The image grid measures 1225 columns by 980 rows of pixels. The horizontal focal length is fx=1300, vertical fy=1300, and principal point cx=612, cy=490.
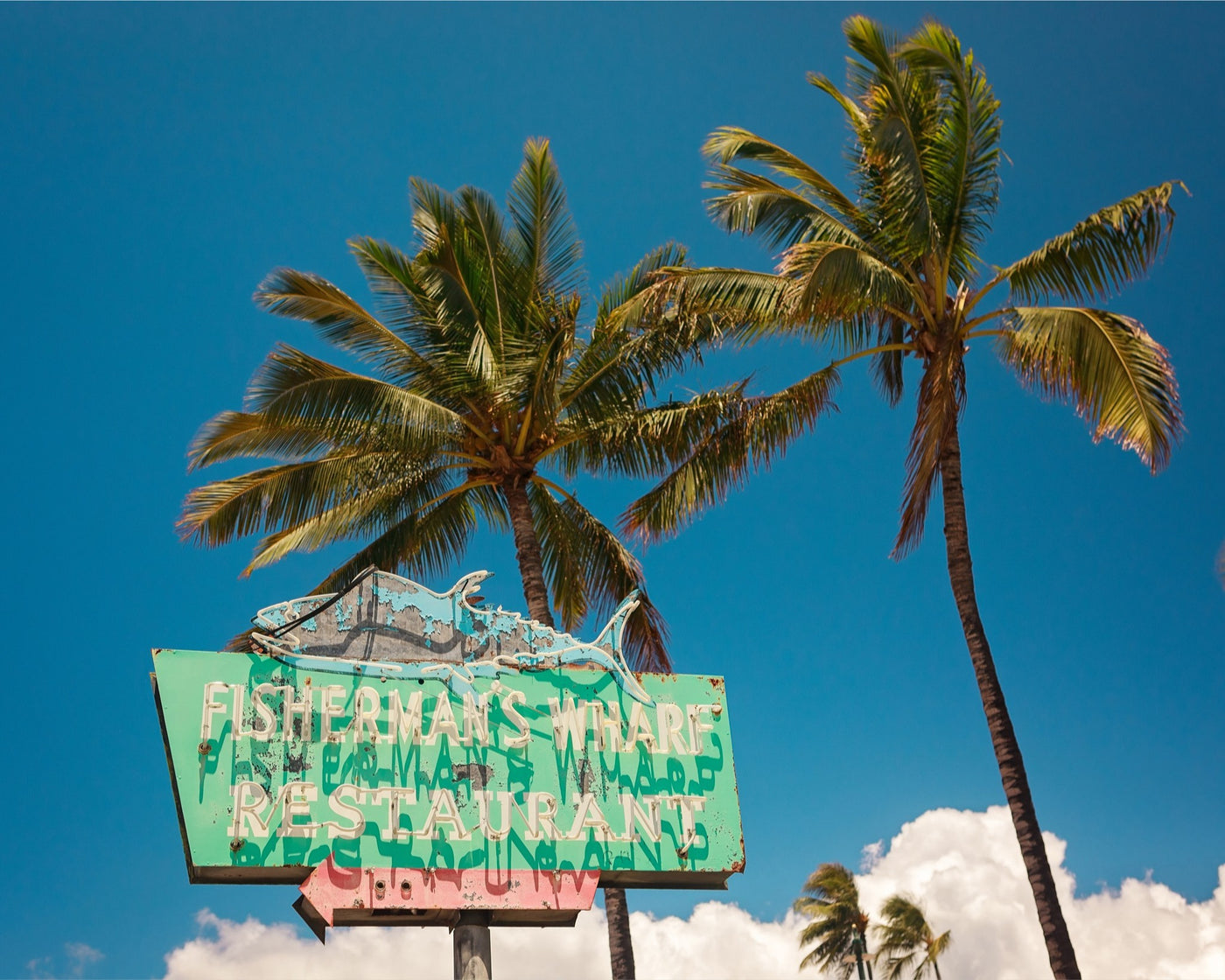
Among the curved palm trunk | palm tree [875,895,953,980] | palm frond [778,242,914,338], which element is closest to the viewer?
palm frond [778,242,914,338]

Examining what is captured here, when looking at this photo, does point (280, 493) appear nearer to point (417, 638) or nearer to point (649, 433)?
→ point (649, 433)

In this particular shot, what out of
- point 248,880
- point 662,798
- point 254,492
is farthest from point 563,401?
point 248,880

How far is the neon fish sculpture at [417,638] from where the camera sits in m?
9.95

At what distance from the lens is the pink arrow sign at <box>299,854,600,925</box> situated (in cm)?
917

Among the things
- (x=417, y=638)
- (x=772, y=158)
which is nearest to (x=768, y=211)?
(x=772, y=158)

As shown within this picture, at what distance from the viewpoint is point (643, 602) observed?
62.3 ft

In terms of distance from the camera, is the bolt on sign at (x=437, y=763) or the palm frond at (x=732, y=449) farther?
the palm frond at (x=732, y=449)

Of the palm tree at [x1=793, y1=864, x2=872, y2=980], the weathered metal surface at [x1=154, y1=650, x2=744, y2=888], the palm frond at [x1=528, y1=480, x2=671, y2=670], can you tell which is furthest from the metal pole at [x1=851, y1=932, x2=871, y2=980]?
the weathered metal surface at [x1=154, y1=650, x2=744, y2=888]

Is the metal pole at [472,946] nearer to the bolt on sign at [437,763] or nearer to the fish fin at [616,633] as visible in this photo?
the bolt on sign at [437,763]

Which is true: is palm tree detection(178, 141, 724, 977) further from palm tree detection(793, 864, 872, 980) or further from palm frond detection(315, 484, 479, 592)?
palm tree detection(793, 864, 872, 980)

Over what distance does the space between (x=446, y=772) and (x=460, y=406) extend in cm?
860

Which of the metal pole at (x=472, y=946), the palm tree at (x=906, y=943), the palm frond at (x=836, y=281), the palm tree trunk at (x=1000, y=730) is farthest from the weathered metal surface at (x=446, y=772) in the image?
the palm tree at (x=906, y=943)

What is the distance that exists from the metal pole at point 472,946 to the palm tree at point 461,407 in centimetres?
760

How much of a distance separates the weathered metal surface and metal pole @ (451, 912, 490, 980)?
357 mm
